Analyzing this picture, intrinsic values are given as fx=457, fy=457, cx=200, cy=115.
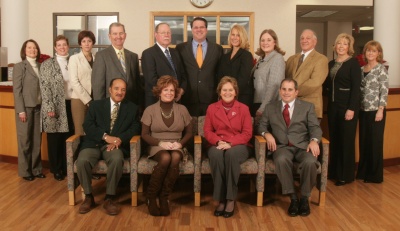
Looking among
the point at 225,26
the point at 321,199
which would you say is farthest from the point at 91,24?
the point at 321,199

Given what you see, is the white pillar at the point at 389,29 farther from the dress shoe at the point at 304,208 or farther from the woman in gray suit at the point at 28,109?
the woman in gray suit at the point at 28,109

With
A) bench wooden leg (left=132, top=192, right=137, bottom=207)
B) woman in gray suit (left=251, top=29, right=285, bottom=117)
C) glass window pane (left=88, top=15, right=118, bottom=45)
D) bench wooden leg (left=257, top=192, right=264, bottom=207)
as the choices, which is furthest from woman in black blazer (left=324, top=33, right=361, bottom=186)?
glass window pane (left=88, top=15, right=118, bottom=45)

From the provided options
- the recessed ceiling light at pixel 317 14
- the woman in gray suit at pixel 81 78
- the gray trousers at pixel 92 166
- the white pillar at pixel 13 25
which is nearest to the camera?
the gray trousers at pixel 92 166

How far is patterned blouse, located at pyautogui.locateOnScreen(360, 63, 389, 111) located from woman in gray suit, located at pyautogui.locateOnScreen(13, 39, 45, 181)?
351 cm

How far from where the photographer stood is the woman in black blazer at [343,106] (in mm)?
4629

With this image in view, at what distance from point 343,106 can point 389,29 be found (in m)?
3.15

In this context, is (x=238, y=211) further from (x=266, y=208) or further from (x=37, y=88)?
(x=37, y=88)

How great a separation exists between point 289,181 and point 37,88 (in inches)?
112

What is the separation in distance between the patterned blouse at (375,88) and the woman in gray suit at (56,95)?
3.15 m

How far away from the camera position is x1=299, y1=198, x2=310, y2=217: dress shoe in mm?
3869

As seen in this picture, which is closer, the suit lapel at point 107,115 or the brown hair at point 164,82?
the brown hair at point 164,82

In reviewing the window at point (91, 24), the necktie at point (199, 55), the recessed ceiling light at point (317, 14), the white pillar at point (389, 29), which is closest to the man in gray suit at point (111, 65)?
the necktie at point (199, 55)

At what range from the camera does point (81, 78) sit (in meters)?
4.62

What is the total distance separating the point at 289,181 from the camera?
393cm
